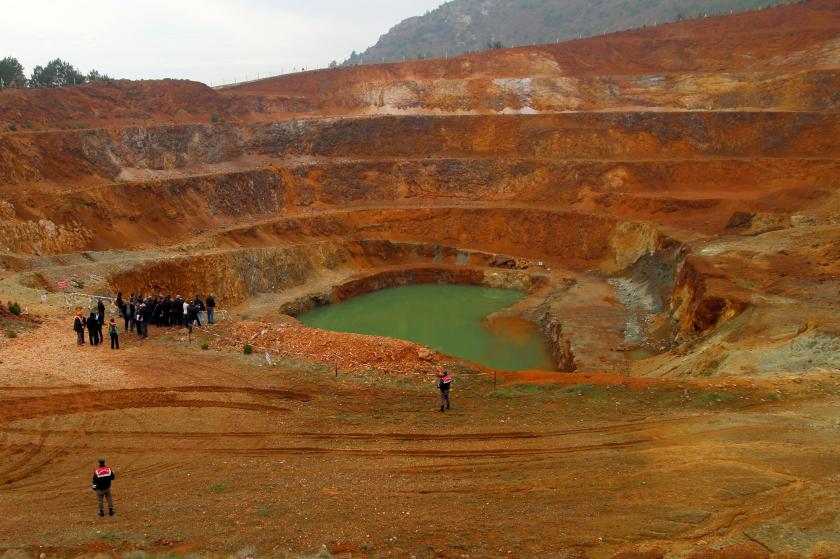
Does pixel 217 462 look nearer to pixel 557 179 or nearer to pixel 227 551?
pixel 227 551

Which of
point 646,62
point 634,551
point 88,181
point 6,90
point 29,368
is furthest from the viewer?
point 646,62

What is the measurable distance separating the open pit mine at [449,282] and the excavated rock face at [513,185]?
21 cm

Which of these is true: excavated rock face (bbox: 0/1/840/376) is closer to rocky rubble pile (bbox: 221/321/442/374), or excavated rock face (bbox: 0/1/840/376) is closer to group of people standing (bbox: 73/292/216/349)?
rocky rubble pile (bbox: 221/321/442/374)

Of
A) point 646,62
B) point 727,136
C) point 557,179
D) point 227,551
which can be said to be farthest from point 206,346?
point 646,62

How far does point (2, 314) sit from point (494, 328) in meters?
20.8

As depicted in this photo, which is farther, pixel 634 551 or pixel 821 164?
pixel 821 164

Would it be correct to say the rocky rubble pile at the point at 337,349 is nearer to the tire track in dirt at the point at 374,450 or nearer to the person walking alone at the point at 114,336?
the person walking alone at the point at 114,336

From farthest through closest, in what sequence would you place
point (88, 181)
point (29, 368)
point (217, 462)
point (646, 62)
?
point (646, 62) → point (88, 181) → point (29, 368) → point (217, 462)

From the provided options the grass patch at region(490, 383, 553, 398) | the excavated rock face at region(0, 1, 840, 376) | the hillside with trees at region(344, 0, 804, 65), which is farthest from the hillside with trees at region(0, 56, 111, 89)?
the hillside with trees at region(344, 0, 804, 65)

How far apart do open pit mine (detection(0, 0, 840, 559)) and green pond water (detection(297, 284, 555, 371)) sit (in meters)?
1.04

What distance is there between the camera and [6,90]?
43.0 meters

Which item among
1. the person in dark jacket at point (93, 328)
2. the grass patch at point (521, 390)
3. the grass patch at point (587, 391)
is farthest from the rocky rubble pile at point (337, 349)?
the grass patch at point (587, 391)

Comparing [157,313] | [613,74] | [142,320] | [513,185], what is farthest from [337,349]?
[613,74]

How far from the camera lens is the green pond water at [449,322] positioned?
28422mm
